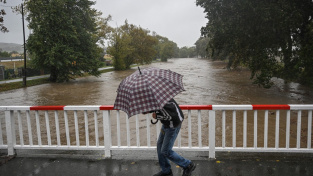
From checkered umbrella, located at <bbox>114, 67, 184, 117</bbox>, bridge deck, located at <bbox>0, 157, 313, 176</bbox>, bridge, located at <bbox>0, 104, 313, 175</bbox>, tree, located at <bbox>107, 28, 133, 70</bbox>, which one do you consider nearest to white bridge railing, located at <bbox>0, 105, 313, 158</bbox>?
bridge, located at <bbox>0, 104, 313, 175</bbox>

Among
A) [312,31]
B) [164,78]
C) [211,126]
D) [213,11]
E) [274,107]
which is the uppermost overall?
[213,11]

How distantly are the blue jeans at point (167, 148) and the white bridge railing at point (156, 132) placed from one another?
19.8 inches

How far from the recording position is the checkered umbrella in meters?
3.23

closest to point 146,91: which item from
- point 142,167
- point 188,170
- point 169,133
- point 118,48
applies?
point 169,133

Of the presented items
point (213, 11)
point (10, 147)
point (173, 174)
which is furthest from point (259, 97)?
point (10, 147)

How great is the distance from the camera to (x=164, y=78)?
346 cm

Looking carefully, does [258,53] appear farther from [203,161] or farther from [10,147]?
[10,147]

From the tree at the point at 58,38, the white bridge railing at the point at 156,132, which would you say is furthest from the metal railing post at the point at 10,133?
the tree at the point at 58,38

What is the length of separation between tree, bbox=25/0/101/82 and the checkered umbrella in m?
24.9

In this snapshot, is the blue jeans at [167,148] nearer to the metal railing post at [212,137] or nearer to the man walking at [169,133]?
the man walking at [169,133]

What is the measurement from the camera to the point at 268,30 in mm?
15891

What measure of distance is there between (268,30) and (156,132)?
11.8m

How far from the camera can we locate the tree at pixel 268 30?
1479cm

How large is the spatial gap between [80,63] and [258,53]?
19917 millimetres
